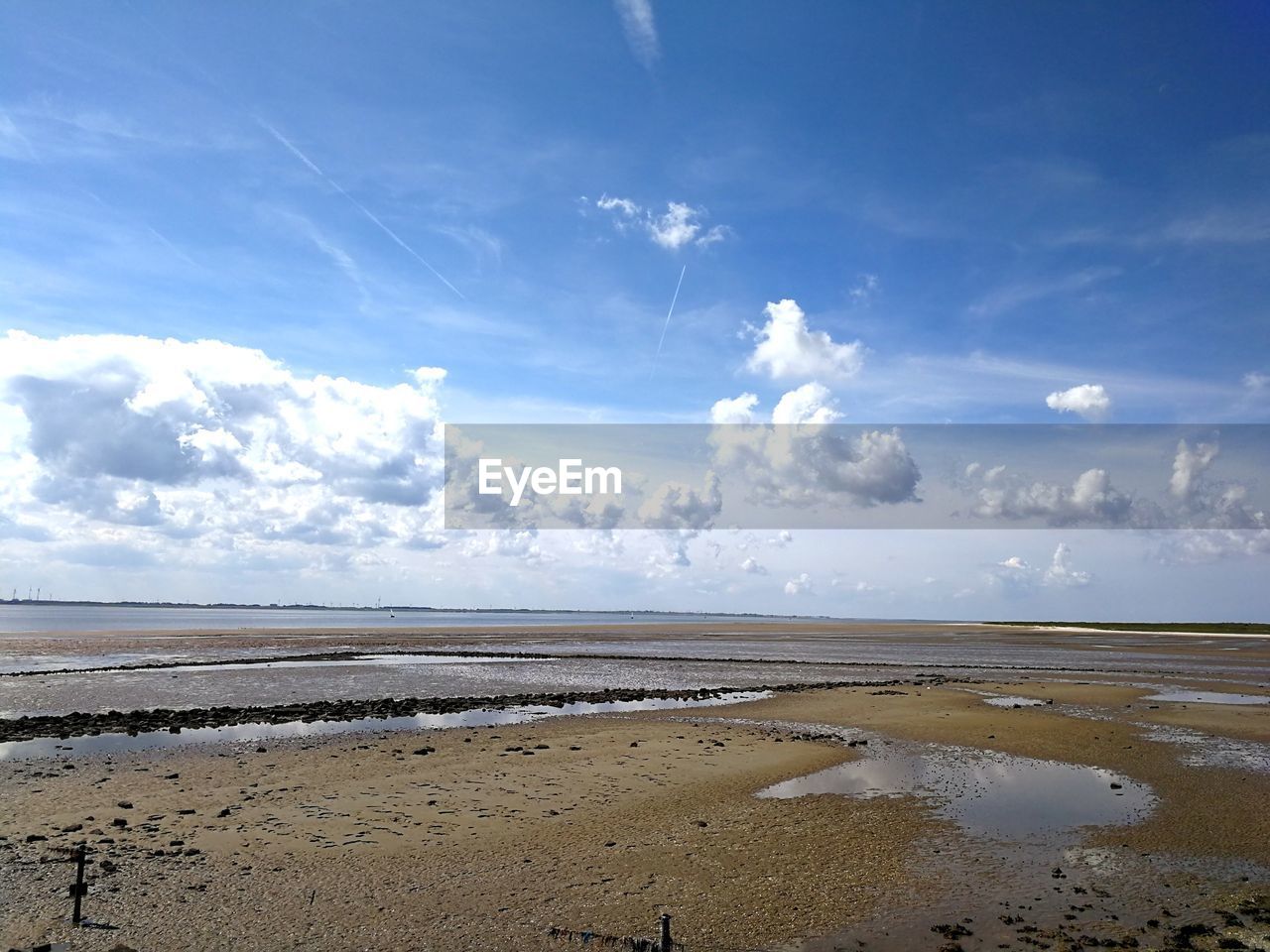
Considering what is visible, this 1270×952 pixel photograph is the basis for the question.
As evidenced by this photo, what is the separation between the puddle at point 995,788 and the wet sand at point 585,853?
376 millimetres

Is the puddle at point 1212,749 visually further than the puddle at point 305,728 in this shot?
No

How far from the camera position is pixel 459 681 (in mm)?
42531

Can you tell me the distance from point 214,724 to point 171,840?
541 inches

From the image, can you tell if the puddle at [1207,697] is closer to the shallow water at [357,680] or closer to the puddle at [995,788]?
the shallow water at [357,680]

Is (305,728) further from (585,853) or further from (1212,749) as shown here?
(1212,749)

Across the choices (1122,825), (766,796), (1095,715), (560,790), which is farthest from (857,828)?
(1095,715)

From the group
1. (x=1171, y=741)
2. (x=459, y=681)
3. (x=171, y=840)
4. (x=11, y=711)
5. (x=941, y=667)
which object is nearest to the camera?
(x=171, y=840)

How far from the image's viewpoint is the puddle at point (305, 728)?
2179 centimetres

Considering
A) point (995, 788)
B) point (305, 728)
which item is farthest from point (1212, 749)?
point (305, 728)

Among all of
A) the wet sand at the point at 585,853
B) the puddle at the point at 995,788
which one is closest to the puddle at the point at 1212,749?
the wet sand at the point at 585,853

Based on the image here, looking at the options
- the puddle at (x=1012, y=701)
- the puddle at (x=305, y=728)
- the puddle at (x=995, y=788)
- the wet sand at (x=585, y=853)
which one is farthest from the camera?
the puddle at (x=1012, y=701)

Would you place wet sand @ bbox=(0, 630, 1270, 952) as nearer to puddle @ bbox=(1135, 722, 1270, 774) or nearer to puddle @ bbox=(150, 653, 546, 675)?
puddle @ bbox=(1135, 722, 1270, 774)

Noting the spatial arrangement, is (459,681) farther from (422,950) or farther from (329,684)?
(422,950)

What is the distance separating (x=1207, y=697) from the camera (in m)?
38.4
